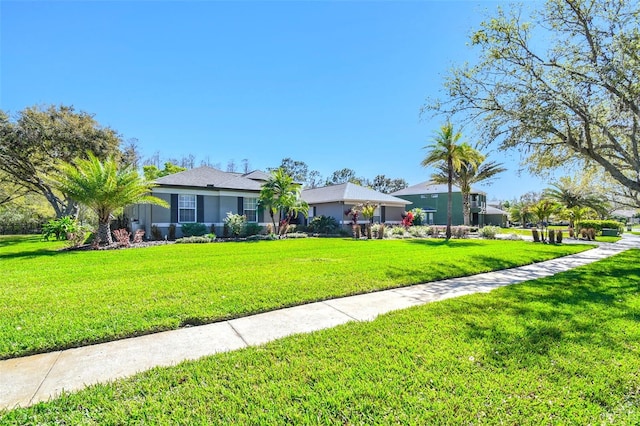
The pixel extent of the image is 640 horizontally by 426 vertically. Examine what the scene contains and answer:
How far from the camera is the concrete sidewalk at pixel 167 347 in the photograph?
2.93 metres

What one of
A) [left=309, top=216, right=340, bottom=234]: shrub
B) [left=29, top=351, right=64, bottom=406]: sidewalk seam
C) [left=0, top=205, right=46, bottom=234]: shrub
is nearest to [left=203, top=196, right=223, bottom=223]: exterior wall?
[left=309, top=216, right=340, bottom=234]: shrub

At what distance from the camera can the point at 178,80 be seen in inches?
711

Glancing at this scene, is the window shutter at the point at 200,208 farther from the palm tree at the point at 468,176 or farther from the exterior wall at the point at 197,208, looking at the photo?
the palm tree at the point at 468,176

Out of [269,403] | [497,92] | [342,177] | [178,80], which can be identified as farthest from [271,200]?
[342,177]

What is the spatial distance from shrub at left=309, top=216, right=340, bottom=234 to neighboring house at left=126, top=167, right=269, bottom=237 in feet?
13.6

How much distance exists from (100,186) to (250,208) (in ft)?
30.2

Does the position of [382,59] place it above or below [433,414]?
above

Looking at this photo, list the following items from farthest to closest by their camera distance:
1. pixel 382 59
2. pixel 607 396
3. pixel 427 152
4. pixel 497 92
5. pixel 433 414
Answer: pixel 427 152, pixel 382 59, pixel 497 92, pixel 607 396, pixel 433 414

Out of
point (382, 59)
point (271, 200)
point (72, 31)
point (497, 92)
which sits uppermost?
point (382, 59)

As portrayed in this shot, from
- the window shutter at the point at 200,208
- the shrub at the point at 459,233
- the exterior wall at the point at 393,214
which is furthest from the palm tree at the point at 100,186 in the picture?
the exterior wall at the point at 393,214

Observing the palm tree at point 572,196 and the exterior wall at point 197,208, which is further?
the palm tree at point 572,196

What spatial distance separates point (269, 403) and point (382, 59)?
1750cm

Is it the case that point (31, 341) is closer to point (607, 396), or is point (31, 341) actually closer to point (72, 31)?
point (607, 396)

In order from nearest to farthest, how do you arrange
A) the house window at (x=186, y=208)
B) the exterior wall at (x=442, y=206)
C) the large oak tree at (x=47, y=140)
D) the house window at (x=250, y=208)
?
the house window at (x=186, y=208)
the large oak tree at (x=47, y=140)
the house window at (x=250, y=208)
the exterior wall at (x=442, y=206)
